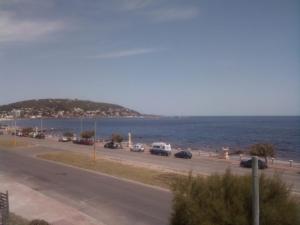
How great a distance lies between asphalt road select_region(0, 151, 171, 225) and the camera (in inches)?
Answer: 877

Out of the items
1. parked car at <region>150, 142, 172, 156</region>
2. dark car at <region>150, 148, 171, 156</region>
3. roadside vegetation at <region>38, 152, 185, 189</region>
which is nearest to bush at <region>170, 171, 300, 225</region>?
roadside vegetation at <region>38, 152, 185, 189</region>

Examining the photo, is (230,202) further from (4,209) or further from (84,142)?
(84,142)

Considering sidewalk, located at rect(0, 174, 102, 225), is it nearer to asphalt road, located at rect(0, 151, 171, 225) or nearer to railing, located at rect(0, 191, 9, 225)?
asphalt road, located at rect(0, 151, 171, 225)

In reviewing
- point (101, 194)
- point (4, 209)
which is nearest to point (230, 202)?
point (4, 209)

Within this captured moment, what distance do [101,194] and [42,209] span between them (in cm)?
541

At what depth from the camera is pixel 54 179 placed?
1377 inches

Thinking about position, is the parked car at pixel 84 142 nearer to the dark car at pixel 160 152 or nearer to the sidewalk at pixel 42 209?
the dark car at pixel 160 152

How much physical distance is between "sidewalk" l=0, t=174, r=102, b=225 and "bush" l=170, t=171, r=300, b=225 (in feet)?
31.3

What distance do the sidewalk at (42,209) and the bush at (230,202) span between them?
376 inches

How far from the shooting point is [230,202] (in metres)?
11.5

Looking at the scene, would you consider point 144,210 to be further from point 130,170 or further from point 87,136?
point 87,136

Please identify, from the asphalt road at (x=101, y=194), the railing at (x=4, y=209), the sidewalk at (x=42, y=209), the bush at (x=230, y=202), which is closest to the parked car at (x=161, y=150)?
the asphalt road at (x=101, y=194)

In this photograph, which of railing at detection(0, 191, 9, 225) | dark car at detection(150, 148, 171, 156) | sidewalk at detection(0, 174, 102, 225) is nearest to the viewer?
railing at detection(0, 191, 9, 225)

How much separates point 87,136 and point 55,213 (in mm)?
66826
